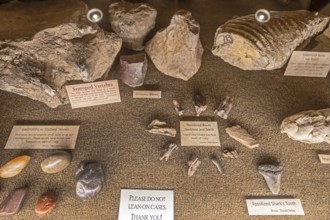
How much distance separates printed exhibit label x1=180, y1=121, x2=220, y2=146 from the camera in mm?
1022

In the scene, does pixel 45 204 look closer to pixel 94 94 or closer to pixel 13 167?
pixel 13 167

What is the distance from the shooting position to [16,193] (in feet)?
2.90

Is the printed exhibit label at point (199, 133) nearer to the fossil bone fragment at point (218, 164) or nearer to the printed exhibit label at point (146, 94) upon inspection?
the fossil bone fragment at point (218, 164)

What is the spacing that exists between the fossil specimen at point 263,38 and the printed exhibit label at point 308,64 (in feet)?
0.19

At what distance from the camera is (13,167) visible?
931mm

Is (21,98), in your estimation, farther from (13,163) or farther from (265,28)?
(265,28)

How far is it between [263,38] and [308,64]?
297 millimetres

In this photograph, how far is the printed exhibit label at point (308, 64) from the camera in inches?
45.8

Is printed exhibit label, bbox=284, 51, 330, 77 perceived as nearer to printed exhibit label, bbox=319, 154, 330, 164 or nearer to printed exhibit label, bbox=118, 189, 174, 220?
printed exhibit label, bbox=319, 154, 330, 164

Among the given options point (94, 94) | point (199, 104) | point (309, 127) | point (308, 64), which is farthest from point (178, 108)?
point (308, 64)

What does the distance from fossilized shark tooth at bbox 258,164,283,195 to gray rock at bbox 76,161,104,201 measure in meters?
0.51

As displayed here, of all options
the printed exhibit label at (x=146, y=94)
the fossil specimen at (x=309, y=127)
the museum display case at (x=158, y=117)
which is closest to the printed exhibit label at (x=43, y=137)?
the museum display case at (x=158, y=117)

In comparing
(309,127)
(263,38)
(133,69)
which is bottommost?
(309,127)

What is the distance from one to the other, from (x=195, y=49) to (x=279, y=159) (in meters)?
0.49
